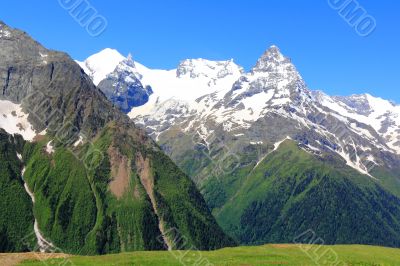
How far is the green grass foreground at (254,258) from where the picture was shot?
11400cm

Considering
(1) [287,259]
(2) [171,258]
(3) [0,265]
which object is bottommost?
(3) [0,265]

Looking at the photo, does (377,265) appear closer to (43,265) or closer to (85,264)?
(85,264)

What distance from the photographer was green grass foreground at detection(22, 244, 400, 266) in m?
114

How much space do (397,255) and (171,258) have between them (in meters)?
59.9

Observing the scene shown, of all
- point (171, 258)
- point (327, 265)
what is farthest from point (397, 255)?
point (171, 258)

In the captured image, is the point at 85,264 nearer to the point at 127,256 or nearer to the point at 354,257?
the point at 127,256

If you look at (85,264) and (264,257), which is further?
(264,257)

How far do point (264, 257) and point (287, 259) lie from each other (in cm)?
532

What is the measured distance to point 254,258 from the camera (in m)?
121

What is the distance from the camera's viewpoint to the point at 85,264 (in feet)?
366

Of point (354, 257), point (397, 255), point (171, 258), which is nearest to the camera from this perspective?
point (171, 258)

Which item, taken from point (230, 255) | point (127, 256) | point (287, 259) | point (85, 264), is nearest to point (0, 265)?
point (85, 264)

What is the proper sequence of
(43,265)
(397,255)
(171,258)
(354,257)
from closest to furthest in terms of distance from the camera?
(43,265) → (171,258) → (354,257) → (397,255)

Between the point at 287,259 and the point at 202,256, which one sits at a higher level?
the point at 287,259
